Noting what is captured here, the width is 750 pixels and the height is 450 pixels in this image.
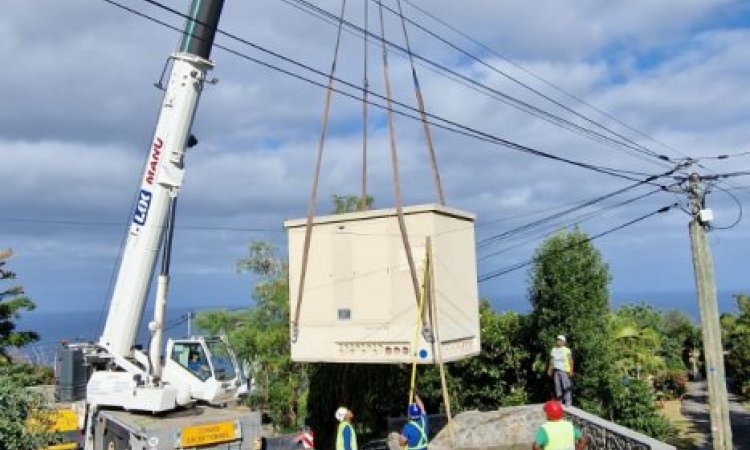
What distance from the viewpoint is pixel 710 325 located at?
15.4m

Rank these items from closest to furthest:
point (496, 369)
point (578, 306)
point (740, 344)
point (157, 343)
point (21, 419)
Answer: point (21, 419) < point (157, 343) < point (578, 306) < point (496, 369) < point (740, 344)

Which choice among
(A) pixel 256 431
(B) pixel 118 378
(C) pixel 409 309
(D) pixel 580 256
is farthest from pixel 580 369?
(B) pixel 118 378

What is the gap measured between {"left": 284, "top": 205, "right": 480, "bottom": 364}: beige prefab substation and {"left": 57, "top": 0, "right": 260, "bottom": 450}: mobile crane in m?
1.96

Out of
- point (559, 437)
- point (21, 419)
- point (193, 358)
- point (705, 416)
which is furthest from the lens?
point (705, 416)

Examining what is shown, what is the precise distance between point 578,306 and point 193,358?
918 cm

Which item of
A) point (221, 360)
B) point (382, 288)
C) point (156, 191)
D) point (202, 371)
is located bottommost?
point (202, 371)

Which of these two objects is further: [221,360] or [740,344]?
[740,344]

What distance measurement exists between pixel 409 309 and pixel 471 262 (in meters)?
2.13

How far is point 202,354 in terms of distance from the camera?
50.8ft

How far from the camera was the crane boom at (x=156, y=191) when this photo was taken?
15.5 meters

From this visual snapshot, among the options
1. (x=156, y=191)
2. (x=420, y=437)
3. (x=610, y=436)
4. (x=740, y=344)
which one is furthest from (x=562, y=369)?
(x=740, y=344)

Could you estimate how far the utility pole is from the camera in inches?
595

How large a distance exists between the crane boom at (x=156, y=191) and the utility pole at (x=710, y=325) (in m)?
10.0

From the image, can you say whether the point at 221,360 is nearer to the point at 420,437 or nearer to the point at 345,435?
the point at 345,435
